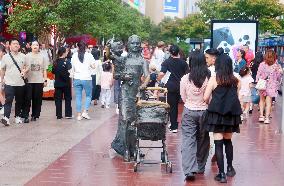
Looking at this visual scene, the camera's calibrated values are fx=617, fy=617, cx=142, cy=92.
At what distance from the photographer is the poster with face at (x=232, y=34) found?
19906mm

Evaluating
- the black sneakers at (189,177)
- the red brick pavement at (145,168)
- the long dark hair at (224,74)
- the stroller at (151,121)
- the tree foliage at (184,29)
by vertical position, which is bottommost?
the red brick pavement at (145,168)

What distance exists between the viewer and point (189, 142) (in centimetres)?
802

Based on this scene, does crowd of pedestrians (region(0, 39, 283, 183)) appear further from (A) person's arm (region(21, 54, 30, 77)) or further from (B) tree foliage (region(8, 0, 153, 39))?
(B) tree foliage (region(8, 0, 153, 39))

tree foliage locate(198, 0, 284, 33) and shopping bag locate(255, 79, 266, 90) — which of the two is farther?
tree foliage locate(198, 0, 284, 33)

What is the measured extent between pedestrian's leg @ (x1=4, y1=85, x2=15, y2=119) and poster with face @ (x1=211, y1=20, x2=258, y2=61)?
28.7 feet

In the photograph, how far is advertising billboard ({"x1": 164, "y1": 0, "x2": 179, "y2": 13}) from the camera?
5172 inches

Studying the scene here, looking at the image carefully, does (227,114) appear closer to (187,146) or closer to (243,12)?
(187,146)

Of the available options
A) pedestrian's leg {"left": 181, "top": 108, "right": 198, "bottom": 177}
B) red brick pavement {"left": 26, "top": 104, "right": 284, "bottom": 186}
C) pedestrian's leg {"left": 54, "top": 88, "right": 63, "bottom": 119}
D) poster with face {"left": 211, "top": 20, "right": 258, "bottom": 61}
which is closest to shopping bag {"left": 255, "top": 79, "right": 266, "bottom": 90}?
red brick pavement {"left": 26, "top": 104, "right": 284, "bottom": 186}

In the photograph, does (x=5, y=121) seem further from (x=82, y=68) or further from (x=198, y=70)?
(x=198, y=70)

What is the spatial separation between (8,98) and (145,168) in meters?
5.11

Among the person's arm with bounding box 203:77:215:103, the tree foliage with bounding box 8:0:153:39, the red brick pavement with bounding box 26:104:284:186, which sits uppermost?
the tree foliage with bounding box 8:0:153:39

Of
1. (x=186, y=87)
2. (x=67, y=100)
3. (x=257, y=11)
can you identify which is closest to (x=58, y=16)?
(x=67, y=100)

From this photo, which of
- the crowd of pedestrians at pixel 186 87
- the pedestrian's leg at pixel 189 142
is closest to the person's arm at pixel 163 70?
the crowd of pedestrians at pixel 186 87

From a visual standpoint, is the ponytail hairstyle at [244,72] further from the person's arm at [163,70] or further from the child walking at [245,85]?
the person's arm at [163,70]
